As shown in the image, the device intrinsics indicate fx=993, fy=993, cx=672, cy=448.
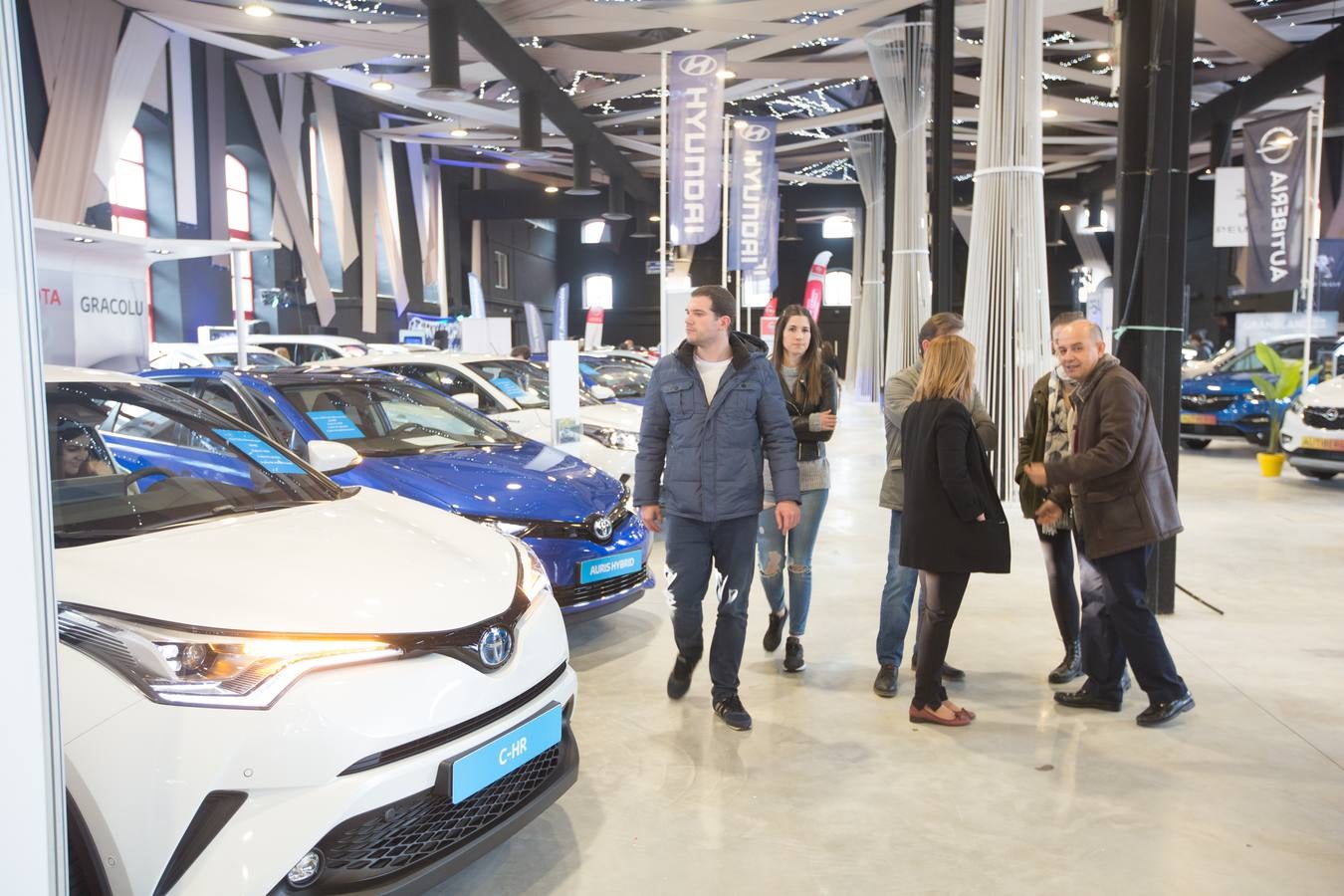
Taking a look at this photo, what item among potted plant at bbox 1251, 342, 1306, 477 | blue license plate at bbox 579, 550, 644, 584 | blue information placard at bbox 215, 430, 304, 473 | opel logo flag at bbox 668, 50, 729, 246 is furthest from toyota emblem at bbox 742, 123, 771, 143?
blue information placard at bbox 215, 430, 304, 473

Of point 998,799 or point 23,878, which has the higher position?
point 23,878

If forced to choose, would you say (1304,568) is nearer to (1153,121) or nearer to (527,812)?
(1153,121)

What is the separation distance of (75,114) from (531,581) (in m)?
13.1

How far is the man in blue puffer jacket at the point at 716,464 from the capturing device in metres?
3.47

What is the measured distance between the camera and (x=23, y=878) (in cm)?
130

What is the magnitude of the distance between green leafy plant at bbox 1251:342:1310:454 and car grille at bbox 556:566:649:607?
27.6 feet

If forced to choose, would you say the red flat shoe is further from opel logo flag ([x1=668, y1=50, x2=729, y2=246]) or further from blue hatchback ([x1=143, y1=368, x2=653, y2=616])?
opel logo flag ([x1=668, y1=50, x2=729, y2=246])

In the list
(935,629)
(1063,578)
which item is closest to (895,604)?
(935,629)

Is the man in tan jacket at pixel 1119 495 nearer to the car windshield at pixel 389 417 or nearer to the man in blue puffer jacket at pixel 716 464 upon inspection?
the man in blue puffer jacket at pixel 716 464

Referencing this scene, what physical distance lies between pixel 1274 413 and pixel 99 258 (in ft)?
35.5

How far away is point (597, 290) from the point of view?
37.7m

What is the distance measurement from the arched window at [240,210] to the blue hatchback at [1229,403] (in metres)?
14.5

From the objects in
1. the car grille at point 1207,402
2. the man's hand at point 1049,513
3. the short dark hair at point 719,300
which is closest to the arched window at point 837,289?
the car grille at point 1207,402

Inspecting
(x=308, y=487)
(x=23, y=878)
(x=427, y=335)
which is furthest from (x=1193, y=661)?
(x=427, y=335)
